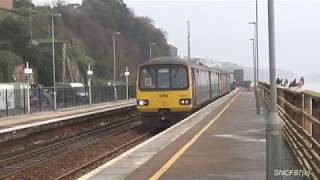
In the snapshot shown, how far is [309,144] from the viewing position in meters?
10.5

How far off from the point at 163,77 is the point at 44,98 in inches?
1146

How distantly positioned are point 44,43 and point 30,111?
46.3m

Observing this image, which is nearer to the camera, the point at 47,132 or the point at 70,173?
the point at 70,173

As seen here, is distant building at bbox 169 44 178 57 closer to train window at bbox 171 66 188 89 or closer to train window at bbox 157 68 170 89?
train window at bbox 171 66 188 89

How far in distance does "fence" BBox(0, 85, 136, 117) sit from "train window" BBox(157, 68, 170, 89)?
68.0ft

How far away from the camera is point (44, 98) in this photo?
182 feet

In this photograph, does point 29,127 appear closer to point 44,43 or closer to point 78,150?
point 78,150

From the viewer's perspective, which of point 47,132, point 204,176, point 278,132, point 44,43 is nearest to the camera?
point 278,132

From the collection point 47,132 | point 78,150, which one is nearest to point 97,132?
point 47,132

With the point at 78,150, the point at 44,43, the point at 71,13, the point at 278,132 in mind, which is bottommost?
the point at 78,150

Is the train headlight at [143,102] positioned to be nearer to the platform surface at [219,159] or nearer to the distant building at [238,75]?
the platform surface at [219,159]

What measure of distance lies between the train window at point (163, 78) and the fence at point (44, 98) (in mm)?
20738

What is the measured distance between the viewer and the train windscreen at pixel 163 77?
2805 cm

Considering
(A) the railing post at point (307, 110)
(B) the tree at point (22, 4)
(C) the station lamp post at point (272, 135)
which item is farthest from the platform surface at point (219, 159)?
(B) the tree at point (22, 4)
